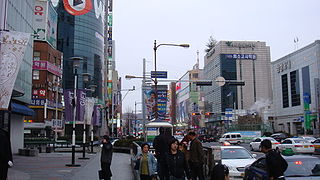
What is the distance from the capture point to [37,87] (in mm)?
60906

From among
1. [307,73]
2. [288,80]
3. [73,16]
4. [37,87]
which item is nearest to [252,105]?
[288,80]

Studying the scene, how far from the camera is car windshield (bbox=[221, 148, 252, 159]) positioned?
15.3 metres

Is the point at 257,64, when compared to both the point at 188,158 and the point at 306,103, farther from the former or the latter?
the point at 188,158

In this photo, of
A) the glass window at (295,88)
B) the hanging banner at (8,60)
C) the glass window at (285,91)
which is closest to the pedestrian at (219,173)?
the hanging banner at (8,60)

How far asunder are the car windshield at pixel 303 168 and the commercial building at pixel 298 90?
56.1 meters

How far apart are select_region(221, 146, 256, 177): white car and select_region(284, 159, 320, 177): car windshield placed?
4.37 meters

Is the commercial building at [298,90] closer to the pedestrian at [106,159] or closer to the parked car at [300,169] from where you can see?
the pedestrian at [106,159]

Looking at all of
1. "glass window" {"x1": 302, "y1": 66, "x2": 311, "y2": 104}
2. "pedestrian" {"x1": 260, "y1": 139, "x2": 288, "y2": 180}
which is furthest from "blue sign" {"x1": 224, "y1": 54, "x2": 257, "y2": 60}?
"pedestrian" {"x1": 260, "y1": 139, "x2": 288, "y2": 180}

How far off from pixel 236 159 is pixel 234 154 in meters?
0.60

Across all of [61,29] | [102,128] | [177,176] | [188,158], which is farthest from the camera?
[102,128]

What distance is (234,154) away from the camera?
15461 millimetres

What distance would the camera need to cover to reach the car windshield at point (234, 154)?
15.3 metres

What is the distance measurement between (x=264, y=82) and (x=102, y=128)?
53664mm

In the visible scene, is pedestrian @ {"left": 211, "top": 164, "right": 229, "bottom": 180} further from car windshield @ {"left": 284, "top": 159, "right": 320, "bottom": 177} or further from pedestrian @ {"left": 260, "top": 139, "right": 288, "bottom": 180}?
car windshield @ {"left": 284, "top": 159, "right": 320, "bottom": 177}
